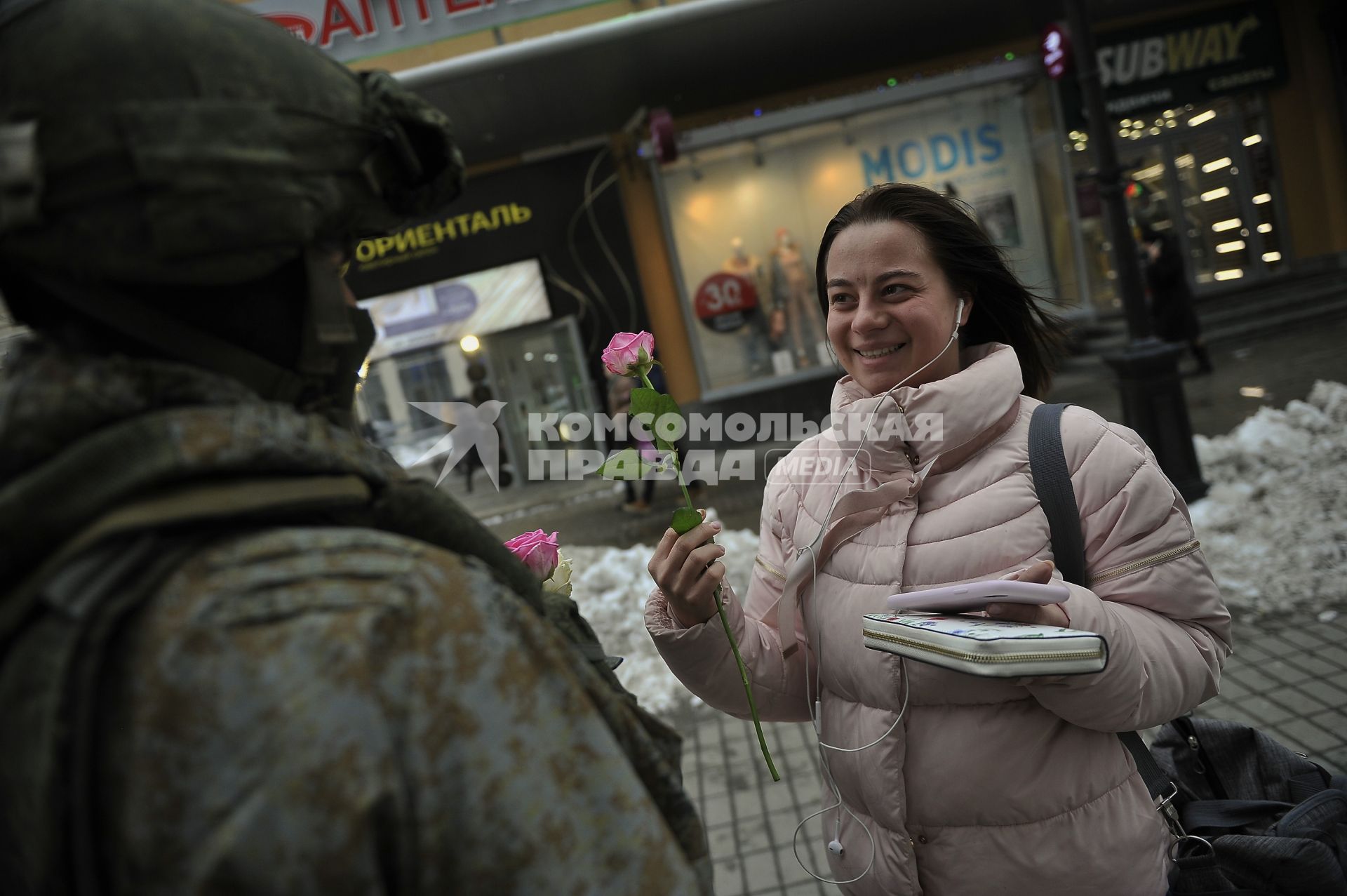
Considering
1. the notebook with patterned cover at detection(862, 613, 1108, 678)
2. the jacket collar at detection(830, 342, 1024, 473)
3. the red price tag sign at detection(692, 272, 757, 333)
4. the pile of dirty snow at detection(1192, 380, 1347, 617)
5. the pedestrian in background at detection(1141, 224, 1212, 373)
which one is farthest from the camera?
the red price tag sign at detection(692, 272, 757, 333)

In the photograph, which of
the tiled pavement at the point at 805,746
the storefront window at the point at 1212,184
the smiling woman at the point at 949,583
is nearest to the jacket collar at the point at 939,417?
the smiling woman at the point at 949,583

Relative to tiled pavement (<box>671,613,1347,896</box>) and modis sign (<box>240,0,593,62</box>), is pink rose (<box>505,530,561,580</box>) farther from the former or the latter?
modis sign (<box>240,0,593,62</box>)

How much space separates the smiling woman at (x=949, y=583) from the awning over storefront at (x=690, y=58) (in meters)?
8.59

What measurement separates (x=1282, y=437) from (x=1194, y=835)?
567 cm

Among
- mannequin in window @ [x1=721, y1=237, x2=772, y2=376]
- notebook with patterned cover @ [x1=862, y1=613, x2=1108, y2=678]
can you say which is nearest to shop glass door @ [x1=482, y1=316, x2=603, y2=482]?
mannequin in window @ [x1=721, y1=237, x2=772, y2=376]

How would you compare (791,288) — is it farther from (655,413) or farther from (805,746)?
(655,413)

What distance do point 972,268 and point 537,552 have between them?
3.95 ft

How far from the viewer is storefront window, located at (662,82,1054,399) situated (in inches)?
484

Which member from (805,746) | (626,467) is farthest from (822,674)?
→ (805,746)

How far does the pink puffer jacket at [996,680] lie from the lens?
151 centimetres

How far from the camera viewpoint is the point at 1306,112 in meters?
13.1

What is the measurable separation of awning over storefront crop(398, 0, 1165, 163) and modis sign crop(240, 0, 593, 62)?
373 millimetres

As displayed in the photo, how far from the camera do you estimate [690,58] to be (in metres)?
10.2

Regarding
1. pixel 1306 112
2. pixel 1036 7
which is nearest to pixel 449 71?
pixel 1036 7
